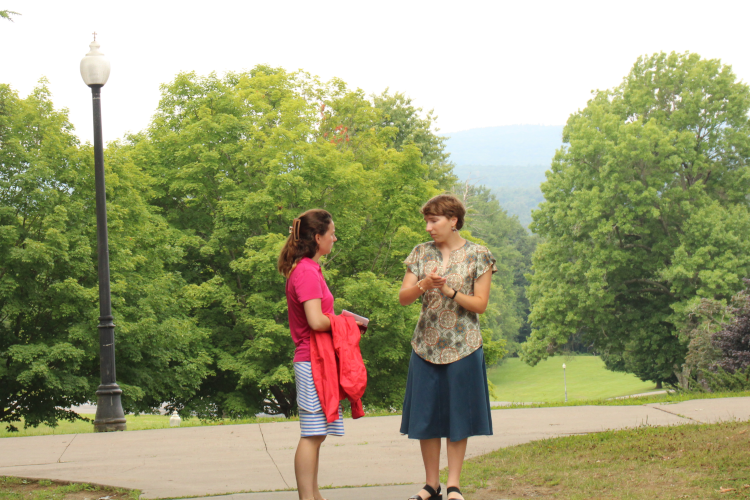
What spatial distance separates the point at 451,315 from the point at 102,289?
6473 mm

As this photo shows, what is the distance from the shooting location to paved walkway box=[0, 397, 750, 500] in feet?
17.8

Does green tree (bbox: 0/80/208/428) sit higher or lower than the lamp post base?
higher

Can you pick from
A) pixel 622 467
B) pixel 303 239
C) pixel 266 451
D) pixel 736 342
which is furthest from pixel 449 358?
pixel 736 342

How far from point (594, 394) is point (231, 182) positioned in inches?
1592

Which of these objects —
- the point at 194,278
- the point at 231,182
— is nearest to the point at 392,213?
the point at 231,182

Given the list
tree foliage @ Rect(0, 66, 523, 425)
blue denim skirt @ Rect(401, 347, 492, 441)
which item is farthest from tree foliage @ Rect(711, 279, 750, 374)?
blue denim skirt @ Rect(401, 347, 492, 441)

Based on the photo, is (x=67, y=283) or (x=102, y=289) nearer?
(x=102, y=289)

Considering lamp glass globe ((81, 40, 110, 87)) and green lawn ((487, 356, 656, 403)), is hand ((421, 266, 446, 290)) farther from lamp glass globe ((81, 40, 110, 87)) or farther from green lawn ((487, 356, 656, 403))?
green lawn ((487, 356, 656, 403))

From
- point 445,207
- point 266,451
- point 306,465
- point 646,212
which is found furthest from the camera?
point 646,212

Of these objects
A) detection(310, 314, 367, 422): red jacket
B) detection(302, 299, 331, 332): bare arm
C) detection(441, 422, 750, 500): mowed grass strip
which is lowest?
detection(441, 422, 750, 500): mowed grass strip

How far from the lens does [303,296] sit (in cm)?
418

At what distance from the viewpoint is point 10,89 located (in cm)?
1816

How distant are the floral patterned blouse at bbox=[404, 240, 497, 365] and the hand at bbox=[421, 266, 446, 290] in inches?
9.1

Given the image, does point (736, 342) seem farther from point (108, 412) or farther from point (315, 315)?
point (315, 315)
